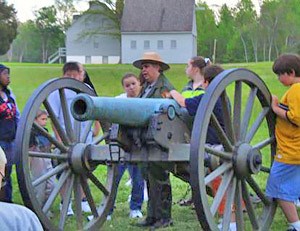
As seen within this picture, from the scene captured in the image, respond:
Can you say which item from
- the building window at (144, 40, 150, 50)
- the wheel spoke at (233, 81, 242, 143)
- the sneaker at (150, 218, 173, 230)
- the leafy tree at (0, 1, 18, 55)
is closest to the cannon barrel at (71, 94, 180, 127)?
the wheel spoke at (233, 81, 242, 143)

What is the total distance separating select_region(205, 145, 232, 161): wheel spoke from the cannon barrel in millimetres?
455

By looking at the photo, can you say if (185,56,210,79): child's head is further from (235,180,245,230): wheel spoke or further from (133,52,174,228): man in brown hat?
(235,180,245,230): wheel spoke

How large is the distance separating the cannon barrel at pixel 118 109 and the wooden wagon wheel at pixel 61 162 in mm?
546

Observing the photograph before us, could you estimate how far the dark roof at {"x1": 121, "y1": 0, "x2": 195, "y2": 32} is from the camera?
201ft

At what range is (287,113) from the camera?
17.6ft

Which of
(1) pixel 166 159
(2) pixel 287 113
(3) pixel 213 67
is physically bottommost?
(1) pixel 166 159

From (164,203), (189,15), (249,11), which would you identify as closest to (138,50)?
(189,15)

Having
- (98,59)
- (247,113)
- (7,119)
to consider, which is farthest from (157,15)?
(247,113)

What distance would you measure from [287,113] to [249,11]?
255 ft

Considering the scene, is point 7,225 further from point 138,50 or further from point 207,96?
point 138,50

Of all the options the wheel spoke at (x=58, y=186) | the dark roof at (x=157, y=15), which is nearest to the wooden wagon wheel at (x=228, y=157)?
the wheel spoke at (x=58, y=186)

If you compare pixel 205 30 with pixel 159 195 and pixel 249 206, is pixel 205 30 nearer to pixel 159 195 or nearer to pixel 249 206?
pixel 159 195

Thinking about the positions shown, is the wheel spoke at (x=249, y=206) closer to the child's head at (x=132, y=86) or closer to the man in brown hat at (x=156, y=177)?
the man in brown hat at (x=156, y=177)

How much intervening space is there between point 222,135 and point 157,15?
2287 inches
